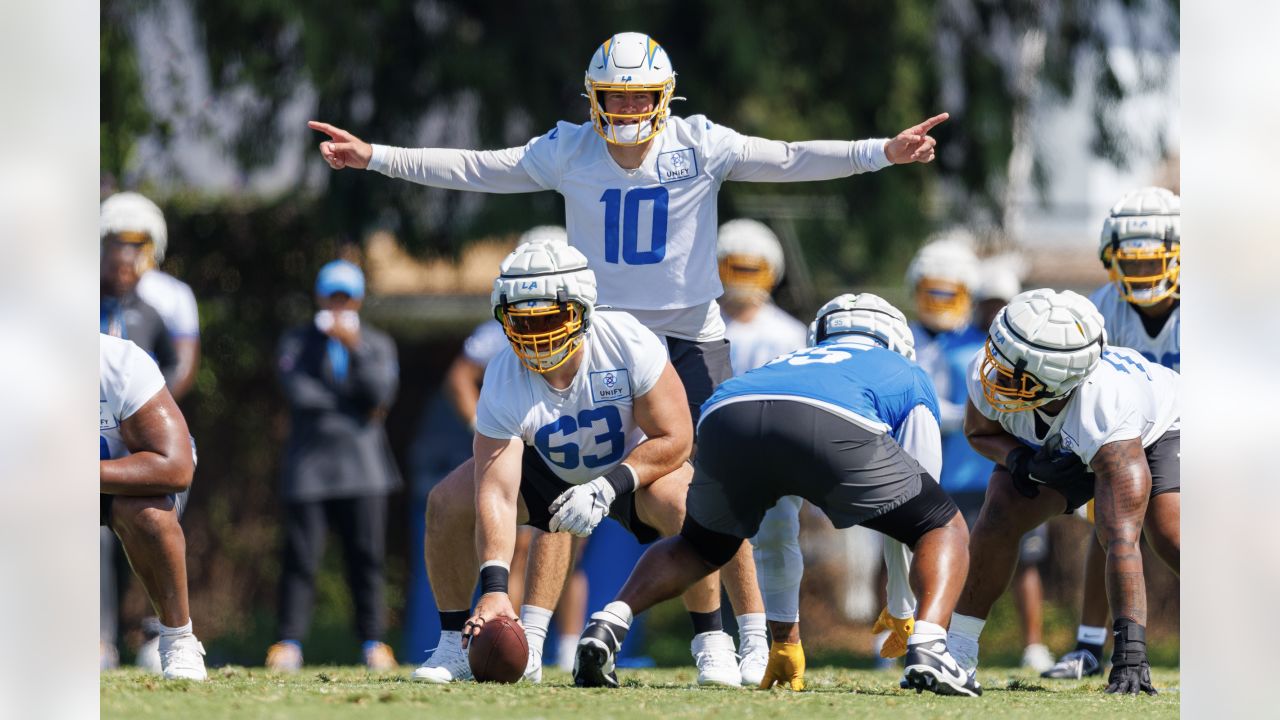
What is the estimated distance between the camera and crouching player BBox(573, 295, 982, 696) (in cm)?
584

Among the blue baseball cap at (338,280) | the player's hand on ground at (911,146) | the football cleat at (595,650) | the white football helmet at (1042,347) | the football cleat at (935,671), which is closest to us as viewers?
the football cleat at (935,671)

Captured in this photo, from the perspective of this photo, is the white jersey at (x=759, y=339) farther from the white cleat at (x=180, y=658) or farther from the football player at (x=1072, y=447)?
the white cleat at (x=180, y=658)

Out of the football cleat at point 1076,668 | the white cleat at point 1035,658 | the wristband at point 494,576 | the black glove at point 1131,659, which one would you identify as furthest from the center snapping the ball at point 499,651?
the white cleat at point 1035,658

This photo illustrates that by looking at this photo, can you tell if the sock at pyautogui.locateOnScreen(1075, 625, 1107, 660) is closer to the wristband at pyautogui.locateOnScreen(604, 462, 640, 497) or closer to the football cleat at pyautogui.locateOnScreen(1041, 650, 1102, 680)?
the football cleat at pyautogui.locateOnScreen(1041, 650, 1102, 680)

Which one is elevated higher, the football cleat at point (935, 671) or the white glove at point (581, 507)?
the white glove at point (581, 507)

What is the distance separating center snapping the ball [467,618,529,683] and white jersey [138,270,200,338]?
12.6 feet

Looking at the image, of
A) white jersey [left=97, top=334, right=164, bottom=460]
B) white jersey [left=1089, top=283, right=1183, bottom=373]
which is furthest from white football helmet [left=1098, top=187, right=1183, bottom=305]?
white jersey [left=97, top=334, right=164, bottom=460]

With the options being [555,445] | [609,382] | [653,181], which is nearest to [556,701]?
[555,445]

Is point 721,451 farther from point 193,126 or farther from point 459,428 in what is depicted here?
point 193,126

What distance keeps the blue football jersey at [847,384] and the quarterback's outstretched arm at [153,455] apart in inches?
73.7

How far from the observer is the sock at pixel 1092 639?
309 inches

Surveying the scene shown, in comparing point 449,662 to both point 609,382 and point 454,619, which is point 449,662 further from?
point 609,382

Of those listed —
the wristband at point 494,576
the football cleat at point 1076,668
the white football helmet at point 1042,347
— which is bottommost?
the football cleat at point 1076,668

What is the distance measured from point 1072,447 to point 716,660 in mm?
1561
